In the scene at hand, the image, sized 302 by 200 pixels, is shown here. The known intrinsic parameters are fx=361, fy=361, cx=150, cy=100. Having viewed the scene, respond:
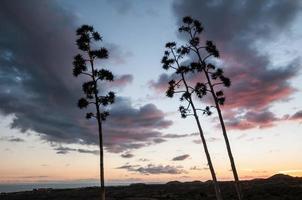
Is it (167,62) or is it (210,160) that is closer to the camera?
(210,160)

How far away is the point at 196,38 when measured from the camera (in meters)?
40.5

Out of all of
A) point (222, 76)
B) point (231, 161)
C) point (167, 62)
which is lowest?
point (231, 161)

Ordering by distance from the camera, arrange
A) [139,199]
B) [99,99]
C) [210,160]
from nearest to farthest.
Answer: [99,99], [210,160], [139,199]

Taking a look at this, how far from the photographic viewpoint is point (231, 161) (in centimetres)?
3447

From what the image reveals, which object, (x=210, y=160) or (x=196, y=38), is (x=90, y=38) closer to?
(x=196, y=38)

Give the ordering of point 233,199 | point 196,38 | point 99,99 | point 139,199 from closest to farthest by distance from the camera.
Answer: point 99,99 → point 196,38 → point 233,199 → point 139,199

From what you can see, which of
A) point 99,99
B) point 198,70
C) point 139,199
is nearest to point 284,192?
point 139,199

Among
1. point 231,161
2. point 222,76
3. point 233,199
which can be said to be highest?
point 222,76

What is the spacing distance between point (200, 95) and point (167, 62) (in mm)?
5859

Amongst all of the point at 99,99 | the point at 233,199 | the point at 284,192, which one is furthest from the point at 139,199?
the point at 99,99

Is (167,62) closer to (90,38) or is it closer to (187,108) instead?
(187,108)

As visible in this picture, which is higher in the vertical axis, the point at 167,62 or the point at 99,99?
the point at 167,62

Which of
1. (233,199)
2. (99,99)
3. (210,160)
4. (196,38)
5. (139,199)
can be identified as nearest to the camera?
(99,99)

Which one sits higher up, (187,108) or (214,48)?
(214,48)
